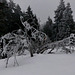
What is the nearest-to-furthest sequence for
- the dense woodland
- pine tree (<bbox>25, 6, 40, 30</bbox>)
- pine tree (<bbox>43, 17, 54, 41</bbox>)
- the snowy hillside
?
the snowy hillside
the dense woodland
pine tree (<bbox>25, 6, 40, 30</bbox>)
pine tree (<bbox>43, 17, 54, 41</bbox>)

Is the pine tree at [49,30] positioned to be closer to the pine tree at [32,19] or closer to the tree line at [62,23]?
the tree line at [62,23]

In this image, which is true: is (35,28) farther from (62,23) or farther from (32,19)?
(62,23)

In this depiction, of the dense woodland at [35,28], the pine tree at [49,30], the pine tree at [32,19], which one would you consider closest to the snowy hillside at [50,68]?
the dense woodland at [35,28]

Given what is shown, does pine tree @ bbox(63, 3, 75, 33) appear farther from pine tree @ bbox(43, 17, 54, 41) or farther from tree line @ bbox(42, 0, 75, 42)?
pine tree @ bbox(43, 17, 54, 41)

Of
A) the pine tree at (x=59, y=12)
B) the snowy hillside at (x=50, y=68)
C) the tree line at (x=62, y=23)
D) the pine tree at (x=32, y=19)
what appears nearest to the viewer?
the snowy hillside at (x=50, y=68)

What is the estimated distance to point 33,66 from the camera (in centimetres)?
430

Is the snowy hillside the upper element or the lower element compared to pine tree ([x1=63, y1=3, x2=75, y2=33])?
lower

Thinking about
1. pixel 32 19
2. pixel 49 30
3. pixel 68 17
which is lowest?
pixel 32 19

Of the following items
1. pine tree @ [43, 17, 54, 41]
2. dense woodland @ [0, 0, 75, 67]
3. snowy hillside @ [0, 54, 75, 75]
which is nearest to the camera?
snowy hillside @ [0, 54, 75, 75]

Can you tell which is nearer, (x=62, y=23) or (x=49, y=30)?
(x=62, y=23)

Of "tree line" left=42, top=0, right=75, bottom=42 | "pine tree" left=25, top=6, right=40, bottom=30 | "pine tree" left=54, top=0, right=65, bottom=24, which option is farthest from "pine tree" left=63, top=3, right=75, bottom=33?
"pine tree" left=25, top=6, right=40, bottom=30

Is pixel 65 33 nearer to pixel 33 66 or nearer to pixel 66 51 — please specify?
pixel 66 51

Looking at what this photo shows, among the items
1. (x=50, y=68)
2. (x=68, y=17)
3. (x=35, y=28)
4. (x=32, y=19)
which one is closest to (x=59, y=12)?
(x=68, y=17)

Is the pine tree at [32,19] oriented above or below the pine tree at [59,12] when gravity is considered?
below
